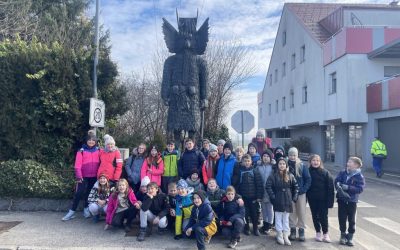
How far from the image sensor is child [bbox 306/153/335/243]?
590cm

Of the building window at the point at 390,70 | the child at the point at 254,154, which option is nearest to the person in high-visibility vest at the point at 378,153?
the building window at the point at 390,70

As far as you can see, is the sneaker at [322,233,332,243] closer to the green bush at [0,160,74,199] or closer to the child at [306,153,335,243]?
the child at [306,153,335,243]

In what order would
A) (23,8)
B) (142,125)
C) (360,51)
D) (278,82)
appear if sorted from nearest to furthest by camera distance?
(23,8) < (360,51) < (142,125) < (278,82)

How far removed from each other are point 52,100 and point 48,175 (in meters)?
1.94

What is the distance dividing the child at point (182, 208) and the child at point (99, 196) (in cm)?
166

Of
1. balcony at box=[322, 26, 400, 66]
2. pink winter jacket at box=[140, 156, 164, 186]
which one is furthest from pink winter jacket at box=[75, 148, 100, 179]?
balcony at box=[322, 26, 400, 66]

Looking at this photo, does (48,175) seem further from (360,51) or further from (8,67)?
(360,51)

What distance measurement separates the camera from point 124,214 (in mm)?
6324

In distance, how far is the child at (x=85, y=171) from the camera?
6988 mm

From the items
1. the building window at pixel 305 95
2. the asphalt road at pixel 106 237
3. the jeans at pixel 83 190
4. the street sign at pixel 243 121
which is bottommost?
the asphalt road at pixel 106 237

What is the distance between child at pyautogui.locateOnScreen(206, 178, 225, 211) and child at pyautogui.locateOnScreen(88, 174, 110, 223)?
7.02 ft

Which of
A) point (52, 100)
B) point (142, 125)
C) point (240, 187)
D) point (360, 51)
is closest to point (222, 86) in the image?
point (142, 125)

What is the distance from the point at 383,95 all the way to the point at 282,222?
13762 millimetres

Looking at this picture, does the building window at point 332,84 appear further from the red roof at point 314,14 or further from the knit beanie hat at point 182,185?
the knit beanie hat at point 182,185
